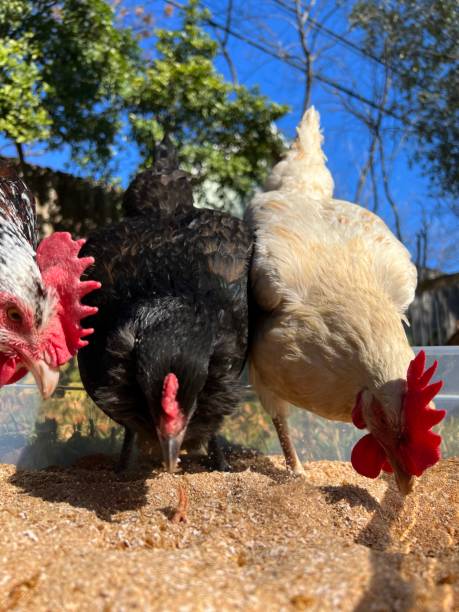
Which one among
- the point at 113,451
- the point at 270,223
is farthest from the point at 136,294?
the point at 113,451

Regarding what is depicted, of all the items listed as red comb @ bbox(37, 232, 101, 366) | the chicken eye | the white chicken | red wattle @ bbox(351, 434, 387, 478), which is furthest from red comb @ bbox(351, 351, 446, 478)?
the chicken eye

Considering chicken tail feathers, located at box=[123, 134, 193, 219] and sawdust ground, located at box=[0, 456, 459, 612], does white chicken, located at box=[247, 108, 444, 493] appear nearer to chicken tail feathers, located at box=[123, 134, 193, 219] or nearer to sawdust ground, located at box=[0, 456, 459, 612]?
sawdust ground, located at box=[0, 456, 459, 612]

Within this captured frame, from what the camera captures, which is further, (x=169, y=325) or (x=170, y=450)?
(x=169, y=325)

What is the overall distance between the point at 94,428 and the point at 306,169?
6.05 feet

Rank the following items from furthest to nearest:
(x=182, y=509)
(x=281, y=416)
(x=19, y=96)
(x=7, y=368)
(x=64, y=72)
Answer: (x=64, y=72)
(x=19, y=96)
(x=281, y=416)
(x=7, y=368)
(x=182, y=509)

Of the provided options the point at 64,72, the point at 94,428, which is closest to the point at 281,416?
the point at 94,428

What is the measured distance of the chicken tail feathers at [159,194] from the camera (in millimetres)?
2750

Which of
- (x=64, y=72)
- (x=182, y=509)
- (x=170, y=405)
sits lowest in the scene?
(x=182, y=509)

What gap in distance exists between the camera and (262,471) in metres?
2.67

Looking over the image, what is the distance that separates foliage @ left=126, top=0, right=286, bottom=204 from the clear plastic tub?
4123mm

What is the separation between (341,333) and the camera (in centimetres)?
203

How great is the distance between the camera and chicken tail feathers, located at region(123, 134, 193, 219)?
275 centimetres

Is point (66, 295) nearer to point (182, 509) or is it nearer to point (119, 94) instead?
point (182, 509)

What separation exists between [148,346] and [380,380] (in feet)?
2.62
